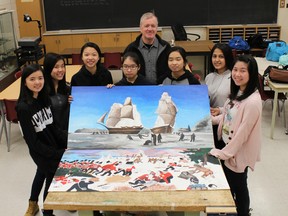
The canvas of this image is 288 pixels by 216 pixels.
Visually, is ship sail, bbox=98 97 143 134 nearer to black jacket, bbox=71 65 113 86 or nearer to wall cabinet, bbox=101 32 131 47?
black jacket, bbox=71 65 113 86

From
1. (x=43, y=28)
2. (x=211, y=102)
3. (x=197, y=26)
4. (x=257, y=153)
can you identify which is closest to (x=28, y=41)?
(x=43, y=28)

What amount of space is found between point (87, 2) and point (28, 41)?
2.22 meters

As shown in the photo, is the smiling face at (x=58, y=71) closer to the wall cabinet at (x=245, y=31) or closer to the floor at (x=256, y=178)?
the floor at (x=256, y=178)

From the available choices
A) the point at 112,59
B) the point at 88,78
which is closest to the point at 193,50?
the point at 112,59

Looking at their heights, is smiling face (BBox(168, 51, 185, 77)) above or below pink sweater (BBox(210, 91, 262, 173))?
above

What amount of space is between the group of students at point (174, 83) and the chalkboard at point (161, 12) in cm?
527

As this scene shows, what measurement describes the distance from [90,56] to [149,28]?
2.00ft

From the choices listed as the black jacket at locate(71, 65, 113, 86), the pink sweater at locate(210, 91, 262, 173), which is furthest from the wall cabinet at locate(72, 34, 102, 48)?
the pink sweater at locate(210, 91, 262, 173)

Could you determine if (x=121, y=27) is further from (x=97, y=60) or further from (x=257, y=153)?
(x=257, y=153)

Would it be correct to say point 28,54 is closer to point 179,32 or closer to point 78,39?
point 78,39

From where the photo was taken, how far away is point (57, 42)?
314 inches

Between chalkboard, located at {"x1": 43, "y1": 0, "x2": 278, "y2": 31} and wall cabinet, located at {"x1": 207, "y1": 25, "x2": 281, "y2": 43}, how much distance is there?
169 mm

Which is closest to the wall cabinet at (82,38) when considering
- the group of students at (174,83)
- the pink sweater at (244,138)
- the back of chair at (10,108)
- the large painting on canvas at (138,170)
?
the back of chair at (10,108)

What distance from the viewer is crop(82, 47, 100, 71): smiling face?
271cm
